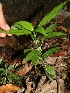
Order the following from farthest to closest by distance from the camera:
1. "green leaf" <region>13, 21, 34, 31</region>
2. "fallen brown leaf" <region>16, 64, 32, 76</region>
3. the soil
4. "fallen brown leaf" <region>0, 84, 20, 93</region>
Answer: "fallen brown leaf" <region>16, 64, 32, 76</region> → "fallen brown leaf" <region>0, 84, 20, 93</region> → the soil → "green leaf" <region>13, 21, 34, 31</region>

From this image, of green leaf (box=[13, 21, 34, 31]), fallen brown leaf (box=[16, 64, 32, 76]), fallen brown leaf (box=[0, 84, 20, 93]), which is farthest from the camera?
fallen brown leaf (box=[16, 64, 32, 76])

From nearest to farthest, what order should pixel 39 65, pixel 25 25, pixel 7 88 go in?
pixel 25 25, pixel 7 88, pixel 39 65

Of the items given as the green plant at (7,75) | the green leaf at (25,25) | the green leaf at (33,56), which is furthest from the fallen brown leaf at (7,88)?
the green leaf at (25,25)

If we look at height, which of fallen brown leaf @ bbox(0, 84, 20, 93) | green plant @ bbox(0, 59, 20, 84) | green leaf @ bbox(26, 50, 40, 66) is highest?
green leaf @ bbox(26, 50, 40, 66)

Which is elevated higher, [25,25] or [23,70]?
[25,25]

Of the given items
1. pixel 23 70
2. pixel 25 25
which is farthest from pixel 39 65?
pixel 25 25

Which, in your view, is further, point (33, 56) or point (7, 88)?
point (7, 88)

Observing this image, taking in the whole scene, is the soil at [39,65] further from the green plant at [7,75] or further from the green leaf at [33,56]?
the green leaf at [33,56]

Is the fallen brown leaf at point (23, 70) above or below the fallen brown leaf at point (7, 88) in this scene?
above

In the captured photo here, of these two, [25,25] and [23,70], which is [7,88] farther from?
[25,25]

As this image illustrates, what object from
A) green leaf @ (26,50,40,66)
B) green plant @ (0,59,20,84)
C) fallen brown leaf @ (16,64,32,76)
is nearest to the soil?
fallen brown leaf @ (16,64,32,76)

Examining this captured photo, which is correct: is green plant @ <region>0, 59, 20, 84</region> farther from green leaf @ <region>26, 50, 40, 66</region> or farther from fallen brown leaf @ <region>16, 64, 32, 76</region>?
green leaf @ <region>26, 50, 40, 66</region>

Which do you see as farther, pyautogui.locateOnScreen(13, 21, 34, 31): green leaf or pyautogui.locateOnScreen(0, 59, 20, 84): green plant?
pyautogui.locateOnScreen(0, 59, 20, 84): green plant
